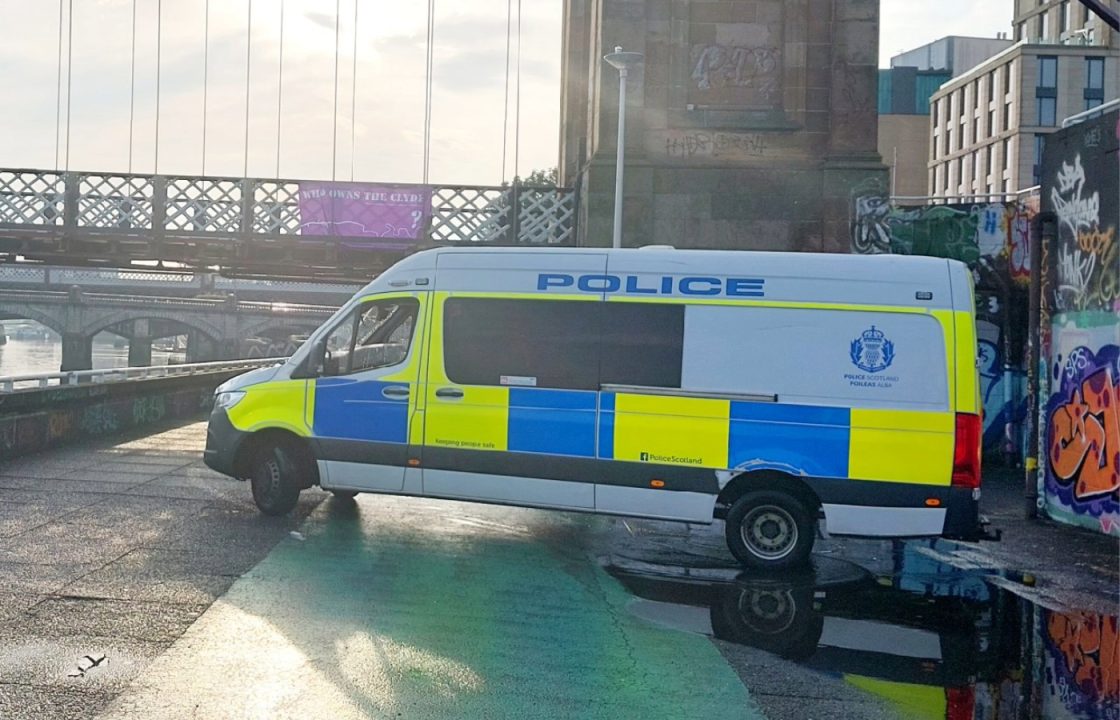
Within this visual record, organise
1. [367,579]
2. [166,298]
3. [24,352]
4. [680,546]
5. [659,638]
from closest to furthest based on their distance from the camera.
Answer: [659,638] < [367,579] < [680,546] < [166,298] < [24,352]

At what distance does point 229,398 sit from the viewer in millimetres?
9977

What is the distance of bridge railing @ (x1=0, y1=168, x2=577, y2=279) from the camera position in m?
23.2

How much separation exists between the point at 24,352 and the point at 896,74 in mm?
96296

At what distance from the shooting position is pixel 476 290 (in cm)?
906

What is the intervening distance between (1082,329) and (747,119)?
978 centimetres

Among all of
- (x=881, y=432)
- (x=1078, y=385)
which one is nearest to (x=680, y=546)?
(x=881, y=432)

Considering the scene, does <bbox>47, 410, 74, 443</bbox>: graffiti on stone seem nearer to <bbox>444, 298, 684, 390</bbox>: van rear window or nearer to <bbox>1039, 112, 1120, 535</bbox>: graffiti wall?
<bbox>444, 298, 684, 390</bbox>: van rear window

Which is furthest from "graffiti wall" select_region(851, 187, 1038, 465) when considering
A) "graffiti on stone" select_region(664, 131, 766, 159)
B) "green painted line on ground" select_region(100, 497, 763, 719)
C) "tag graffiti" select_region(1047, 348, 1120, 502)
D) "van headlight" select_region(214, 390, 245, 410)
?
"van headlight" select_region(214, 390, 245, 410)

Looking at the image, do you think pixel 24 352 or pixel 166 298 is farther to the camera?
pixel 24 352

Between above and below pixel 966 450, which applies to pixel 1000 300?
above

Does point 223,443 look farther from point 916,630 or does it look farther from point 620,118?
point 620,118

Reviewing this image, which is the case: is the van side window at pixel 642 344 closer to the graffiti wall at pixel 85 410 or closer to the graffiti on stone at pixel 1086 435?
the graffiti on stone at pixel 1086 435

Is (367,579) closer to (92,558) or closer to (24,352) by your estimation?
(92,558)

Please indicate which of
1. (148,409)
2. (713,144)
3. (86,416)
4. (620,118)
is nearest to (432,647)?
(86,416)
